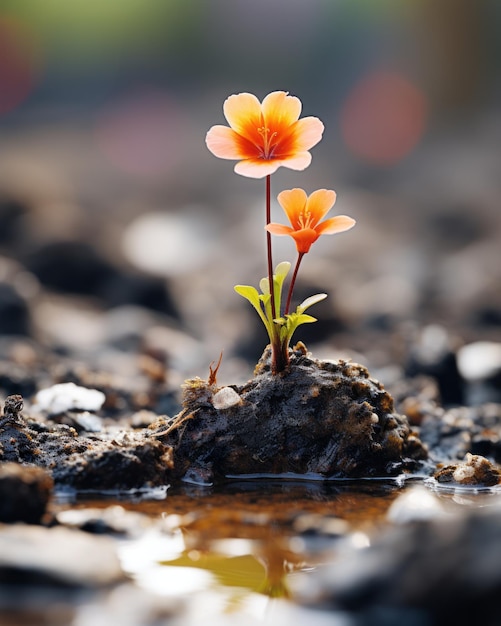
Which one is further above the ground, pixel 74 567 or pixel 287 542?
pixel 287 542

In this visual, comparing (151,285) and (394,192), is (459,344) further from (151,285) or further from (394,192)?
(394,192)

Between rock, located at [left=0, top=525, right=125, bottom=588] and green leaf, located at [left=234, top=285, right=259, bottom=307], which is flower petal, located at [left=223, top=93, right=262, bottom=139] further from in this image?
rock, located at [left=0, top=525, right=125, bottom=588]

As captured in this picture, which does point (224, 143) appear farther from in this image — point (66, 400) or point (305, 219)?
point (66, 400)

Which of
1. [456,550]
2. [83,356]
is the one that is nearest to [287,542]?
[456,550]

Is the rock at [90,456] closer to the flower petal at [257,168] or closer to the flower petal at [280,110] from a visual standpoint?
the flower petal at [257,168]

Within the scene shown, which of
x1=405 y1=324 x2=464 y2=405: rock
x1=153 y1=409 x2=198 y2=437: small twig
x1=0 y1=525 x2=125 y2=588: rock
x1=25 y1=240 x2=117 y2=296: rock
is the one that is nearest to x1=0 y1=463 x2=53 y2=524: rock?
x1=0 y1=525 x2=125 y2=588: rock

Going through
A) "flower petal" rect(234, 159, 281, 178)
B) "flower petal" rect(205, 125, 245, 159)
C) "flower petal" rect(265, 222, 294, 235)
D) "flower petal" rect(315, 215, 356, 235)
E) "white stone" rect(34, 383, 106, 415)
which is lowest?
"white stone" rect(34, 383, 106, 415)

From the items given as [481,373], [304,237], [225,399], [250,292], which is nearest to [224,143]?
[304,237]
